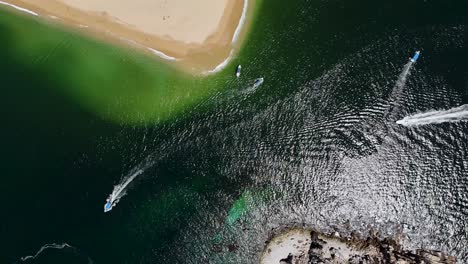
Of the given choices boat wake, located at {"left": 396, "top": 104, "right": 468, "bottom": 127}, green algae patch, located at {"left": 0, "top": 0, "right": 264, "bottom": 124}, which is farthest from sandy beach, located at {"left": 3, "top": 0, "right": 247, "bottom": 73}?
boat wake, located at {"left": 396, "top": 104, "right": 468, "bottom": 127}

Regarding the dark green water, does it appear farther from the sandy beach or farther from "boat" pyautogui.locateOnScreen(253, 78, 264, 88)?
the sandy beach

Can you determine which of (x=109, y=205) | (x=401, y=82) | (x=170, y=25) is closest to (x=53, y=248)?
(x=109, y=205)

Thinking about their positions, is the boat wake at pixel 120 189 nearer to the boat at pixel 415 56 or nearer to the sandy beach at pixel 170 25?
the sandy beach at pixel 170 25

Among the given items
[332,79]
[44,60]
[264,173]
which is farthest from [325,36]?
[44,60]

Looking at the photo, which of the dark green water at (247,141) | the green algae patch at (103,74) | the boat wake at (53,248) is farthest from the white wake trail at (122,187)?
the boat wake at (53,248)

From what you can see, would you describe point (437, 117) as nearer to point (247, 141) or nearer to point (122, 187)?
point (247, 141)

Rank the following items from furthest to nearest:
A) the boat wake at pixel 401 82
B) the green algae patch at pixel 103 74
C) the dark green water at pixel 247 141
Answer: the green algae patch at pixel 103 74, the boat wake at pixel 401 82, the dark green water at pixel 247 141
